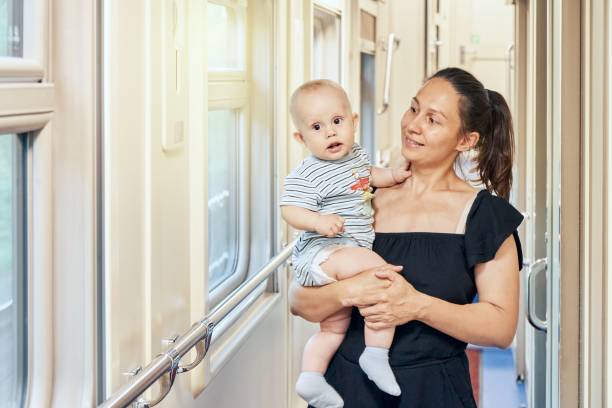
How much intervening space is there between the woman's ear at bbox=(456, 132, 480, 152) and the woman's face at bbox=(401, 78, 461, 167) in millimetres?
20

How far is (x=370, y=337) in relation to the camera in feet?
6.66

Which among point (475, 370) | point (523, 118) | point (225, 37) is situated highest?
point (225, 37)

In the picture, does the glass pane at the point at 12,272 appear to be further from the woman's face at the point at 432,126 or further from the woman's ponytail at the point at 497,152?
the woman's ponytail at the point at 497,152

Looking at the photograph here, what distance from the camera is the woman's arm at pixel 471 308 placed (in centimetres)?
197

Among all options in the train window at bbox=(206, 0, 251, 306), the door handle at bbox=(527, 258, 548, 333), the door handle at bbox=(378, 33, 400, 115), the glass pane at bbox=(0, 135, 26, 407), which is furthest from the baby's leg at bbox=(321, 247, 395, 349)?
the door handle at bbox=(378, 33, 400, 115)

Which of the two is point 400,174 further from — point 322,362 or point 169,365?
point 169,365

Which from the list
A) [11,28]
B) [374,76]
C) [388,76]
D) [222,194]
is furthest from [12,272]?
[388,76]

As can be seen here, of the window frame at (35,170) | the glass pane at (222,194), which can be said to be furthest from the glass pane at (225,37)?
the window frame at (35,170)

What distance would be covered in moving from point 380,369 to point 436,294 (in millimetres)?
209

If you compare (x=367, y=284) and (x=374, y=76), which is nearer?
(x=367, y=284)

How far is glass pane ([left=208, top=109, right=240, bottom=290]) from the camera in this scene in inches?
122

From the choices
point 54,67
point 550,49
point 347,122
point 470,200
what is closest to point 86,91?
point 54,67

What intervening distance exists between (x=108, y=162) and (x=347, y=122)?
680 mm

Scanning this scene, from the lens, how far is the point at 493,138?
2180 mm
